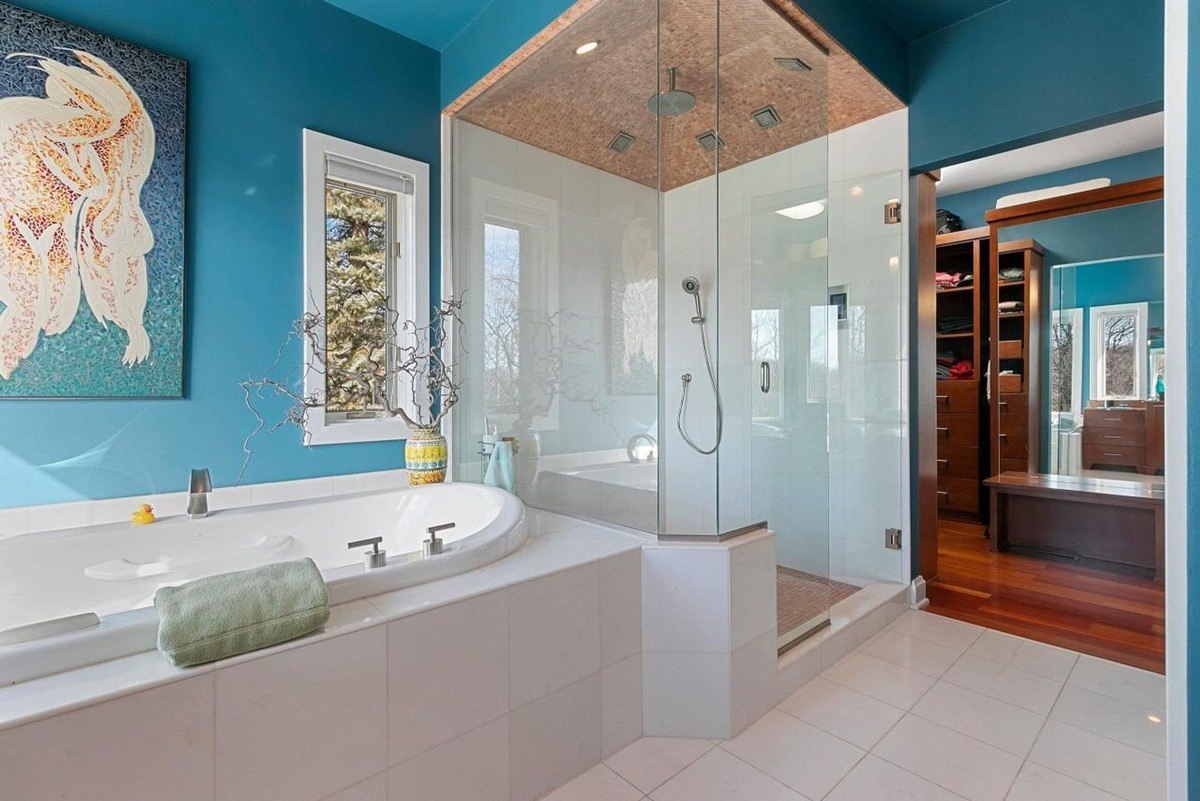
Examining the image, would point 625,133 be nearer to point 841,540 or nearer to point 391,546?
point 391,546

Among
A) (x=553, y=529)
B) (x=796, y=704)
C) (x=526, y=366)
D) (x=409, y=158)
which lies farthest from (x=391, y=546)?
(x=409, y=158)

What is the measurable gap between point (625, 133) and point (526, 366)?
1107mm

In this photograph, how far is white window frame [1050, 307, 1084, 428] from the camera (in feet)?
11.4

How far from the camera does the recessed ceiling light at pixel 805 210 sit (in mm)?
2436

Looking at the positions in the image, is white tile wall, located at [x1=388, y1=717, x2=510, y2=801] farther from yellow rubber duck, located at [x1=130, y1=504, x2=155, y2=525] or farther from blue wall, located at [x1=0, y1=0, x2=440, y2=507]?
blue wall, located at [x1=0, y1=0, x2=440, y2=507]

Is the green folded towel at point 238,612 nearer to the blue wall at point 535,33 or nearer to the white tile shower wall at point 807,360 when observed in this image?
the white tile shower wall at point 807,360

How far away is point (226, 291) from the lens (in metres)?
2.14

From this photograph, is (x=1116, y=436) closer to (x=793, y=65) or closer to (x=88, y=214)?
(x=793, y=65)

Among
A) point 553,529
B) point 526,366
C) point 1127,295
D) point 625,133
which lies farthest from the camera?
point 1127,295

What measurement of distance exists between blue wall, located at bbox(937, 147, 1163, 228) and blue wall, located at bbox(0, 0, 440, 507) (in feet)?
14.4

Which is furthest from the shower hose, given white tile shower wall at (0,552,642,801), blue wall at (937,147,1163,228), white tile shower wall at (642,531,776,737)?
blue wall at (937,147,1163,228)

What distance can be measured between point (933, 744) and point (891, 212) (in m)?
2.33

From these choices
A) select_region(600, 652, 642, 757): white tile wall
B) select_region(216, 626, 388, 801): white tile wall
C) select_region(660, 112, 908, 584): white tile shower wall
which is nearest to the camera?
select_region(216, 626, 388, 801): white tile wall

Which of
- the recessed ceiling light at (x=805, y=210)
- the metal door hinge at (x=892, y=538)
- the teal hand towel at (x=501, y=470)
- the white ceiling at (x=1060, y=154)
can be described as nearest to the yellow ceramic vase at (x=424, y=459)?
the teal hand towel at (x=501, y=470)
